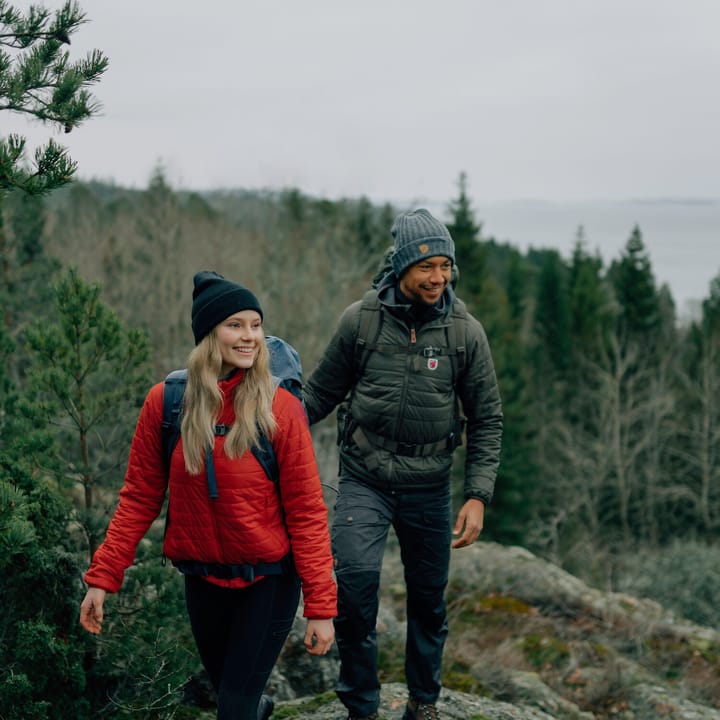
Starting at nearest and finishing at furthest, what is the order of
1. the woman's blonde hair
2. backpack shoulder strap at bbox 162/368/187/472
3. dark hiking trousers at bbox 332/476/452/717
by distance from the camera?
the woman's blonde hair
backpack shoulder strap at bbox 162/368/187/472
dark hiking trousers at bbox 332/476/452/717

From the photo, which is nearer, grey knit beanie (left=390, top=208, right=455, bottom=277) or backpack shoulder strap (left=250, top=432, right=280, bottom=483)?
backpack shoulder strap (left=250, top=432, right=280, bottom=483)

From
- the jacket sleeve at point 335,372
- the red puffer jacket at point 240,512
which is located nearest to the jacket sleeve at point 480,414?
the jacket sleeve at point 335,372

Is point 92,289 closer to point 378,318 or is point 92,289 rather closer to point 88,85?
point 88,85

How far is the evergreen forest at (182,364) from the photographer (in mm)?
3549

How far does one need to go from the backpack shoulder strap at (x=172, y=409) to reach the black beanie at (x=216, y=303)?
0.17m

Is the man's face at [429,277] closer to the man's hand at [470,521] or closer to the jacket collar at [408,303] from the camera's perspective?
the jacket collar at [408,303]

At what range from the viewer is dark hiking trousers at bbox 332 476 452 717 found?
11.3ft

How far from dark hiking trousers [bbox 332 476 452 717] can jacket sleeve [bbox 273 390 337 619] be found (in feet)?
2.08

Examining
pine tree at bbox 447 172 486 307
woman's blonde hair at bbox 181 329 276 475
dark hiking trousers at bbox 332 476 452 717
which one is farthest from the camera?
pine tree at bbox 447 172 486 307

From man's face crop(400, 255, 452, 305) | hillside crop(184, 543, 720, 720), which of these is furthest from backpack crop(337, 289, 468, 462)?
hillside crop(184, 543, 720, 720)

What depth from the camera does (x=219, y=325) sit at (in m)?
2.80

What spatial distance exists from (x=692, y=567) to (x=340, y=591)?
57.1 feet

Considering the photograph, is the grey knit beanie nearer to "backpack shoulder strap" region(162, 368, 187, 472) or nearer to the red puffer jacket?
the red puffer jacket

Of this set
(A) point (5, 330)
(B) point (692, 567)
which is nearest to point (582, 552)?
(B) point (692, 567)
